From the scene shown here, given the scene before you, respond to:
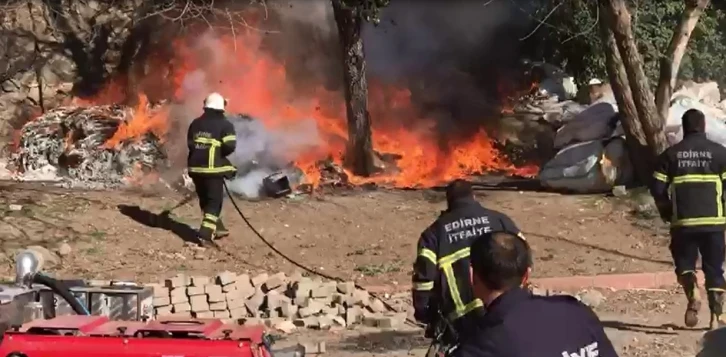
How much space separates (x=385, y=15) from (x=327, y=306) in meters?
12.4

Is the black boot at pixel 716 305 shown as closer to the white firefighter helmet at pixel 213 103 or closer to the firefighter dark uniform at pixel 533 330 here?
the firefighter dark uniform at pixel 533 330

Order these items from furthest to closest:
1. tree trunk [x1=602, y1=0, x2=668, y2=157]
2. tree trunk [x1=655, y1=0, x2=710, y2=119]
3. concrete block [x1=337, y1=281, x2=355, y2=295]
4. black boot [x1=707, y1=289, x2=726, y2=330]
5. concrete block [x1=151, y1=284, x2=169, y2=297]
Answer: tree trunk [x1=655, y1=0, x2=710, y2=119], tree trunk [x1=602, y1=0, x2=668, y2=157], concrete block [x1=337, y1=281, x2=355, y2=295], concrete block [x1=151, y1=284, x2=169, y2=297], black boot [x1=707, y1=289, x2=726, y2=330]

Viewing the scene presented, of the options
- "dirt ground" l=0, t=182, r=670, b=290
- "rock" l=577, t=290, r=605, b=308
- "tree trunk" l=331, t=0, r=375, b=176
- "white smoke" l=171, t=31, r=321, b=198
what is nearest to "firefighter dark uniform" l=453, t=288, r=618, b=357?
"rock" l=577, t=290, r=605, b=308

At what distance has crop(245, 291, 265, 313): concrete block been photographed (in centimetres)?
894

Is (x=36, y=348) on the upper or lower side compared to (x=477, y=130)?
lower

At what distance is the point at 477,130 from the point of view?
1909 centimetres

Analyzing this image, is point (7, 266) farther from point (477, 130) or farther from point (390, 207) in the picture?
point (477, 130)

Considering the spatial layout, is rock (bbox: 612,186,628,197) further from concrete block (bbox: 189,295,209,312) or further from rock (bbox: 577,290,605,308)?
concrete block (bbox: 189,295,209,312)

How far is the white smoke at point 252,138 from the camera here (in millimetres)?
14172

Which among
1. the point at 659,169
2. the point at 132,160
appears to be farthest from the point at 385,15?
the point at 659,169

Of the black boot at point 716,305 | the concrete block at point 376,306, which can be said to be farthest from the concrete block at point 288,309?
the black boot at point 716,305

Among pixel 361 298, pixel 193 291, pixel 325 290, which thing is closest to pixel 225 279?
pixel 193 291

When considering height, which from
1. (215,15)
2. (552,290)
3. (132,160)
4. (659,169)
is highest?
(215,15)

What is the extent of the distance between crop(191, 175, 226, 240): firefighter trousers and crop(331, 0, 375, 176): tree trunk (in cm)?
441
